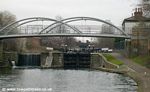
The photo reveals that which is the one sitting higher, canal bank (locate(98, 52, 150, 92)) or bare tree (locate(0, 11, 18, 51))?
bare tree (locate(0, 11, 18, 51))

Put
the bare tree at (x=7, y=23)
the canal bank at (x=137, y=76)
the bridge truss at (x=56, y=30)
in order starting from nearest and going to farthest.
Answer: the canal bank at (x=137, y=76) → the bridge truss at (x=56, y=30) → the bare tree at (x=7, y=23)

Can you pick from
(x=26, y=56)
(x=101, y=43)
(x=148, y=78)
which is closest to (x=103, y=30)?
(x=26, y=56)

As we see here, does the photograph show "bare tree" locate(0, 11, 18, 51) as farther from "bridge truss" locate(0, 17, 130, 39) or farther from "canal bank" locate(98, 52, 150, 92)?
"canal bank" locate(98, 52, 150, 92)

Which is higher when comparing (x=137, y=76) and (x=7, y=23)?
(x=7, y=23)

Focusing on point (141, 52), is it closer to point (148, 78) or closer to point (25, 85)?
point (148, 78)

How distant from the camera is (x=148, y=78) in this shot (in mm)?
48344

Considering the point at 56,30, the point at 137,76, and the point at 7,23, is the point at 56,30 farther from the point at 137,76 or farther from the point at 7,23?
the point at 137,76

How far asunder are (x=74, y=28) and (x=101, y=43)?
43.4 meters

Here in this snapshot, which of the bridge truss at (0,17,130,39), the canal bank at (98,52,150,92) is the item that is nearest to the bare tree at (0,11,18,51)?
the bridge truss at (0,17,130,39)

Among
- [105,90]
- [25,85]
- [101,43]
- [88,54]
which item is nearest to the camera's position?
[105,90]

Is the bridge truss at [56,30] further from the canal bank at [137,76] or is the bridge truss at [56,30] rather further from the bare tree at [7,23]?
the canal bank at [137,76]

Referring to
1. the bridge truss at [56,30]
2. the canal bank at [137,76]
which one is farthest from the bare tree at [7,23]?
the canal bank at [137,76]

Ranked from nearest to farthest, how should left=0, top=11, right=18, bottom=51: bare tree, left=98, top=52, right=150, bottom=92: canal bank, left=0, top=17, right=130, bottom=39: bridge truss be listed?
left=98, top=52, right=150, bottom=92: canal bank < left=0, top=17, right=130, bottom=39: bridge truss < left=0, top=11, right=18, bottom=51: bare tree

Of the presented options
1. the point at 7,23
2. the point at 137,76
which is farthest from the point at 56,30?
the point at 137,76
